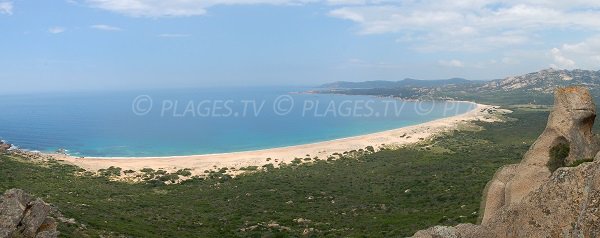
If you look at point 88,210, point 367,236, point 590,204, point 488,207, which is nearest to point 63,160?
point 88,210

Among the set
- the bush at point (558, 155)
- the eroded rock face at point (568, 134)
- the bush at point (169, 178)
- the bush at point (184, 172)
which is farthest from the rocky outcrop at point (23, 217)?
the bush at point (184, 172)

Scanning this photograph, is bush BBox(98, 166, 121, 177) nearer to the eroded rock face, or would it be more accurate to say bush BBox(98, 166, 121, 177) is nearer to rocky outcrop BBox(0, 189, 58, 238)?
rocky outcrop BBox(0, 189, 58, 238)

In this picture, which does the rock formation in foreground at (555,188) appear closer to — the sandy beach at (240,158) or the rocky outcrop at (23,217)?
the rocky outcrop at (23,217)

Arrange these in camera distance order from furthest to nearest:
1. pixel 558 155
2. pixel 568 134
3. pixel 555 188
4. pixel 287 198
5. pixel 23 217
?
pixel 287 198, pixel 568 134, pixel 558 155, pixel 23 217, pixel 555 188

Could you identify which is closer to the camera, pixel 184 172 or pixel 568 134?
pixel 568 134

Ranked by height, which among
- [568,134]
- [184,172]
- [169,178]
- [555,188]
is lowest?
[184,172]

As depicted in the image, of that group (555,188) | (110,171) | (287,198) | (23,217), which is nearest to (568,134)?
(555,188)

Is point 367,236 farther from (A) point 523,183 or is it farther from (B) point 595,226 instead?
(B) point 595,226

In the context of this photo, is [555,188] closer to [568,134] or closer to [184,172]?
[568,134]
